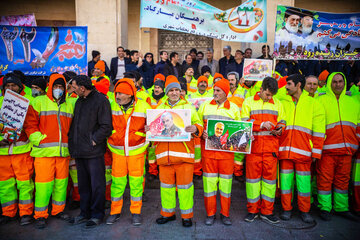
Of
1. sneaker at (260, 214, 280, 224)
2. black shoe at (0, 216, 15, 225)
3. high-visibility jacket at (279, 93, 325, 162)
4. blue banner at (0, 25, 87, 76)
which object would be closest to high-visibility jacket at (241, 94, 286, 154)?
high-visibility jacket at (279, 93, 325, 162)

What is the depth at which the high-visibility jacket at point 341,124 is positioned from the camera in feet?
13.9

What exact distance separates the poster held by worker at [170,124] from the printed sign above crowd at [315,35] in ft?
14.1

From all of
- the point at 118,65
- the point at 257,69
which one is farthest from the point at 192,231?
the point at 118,65

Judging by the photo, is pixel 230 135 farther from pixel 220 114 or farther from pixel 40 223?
pixel 40 223

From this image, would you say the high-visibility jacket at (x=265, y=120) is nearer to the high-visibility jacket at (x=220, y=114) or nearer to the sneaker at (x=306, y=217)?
the high-visibility jacket at (x=220, y=114)

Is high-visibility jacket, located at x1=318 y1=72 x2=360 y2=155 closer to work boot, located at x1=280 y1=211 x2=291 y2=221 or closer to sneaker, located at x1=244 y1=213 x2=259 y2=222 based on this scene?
work boot, located at x1=280 y1=211 x2=291 y2=221

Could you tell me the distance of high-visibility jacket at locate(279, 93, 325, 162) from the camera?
4.09 m

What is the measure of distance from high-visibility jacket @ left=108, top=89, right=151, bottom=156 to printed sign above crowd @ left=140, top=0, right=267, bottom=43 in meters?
3.53

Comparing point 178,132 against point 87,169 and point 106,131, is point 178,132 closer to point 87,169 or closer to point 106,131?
point 106,131

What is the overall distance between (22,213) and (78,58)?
4418mm

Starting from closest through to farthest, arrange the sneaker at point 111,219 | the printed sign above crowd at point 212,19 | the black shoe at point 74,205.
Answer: the sneaker at point 111,219 → the black shoe at point 74,205 → the printed sign above crowd at point 212,19

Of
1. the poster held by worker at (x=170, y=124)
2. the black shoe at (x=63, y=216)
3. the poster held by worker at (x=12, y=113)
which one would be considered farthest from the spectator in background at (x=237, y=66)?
the black shoe at (x=63, y=216)

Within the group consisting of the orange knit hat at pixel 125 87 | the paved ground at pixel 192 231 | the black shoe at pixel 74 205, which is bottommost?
the paved ground at pixel 192 231

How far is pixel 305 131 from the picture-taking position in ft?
13.5
